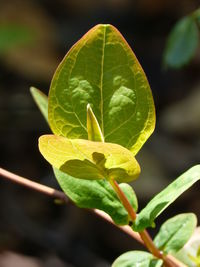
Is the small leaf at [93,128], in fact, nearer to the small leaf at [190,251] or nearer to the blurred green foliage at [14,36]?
the small leaf at [190,251]

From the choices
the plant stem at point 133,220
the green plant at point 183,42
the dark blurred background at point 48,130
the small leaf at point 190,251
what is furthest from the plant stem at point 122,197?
the dark blurred background at point 48,130

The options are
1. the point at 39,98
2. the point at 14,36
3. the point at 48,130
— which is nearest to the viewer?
the point at 39,98

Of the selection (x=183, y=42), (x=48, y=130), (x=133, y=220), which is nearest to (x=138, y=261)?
(x=133, y=220)

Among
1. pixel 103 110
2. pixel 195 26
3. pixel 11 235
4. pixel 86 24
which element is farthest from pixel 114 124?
pixel 86 24

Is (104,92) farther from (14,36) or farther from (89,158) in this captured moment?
(14,36)

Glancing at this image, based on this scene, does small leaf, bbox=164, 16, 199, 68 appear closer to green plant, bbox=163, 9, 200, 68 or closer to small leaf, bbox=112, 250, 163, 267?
green plant, bbox=163, 9, 200, 68
